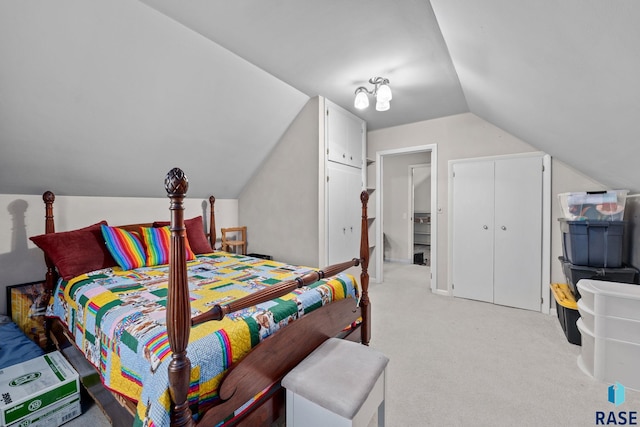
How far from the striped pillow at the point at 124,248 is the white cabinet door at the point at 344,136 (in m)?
2.16

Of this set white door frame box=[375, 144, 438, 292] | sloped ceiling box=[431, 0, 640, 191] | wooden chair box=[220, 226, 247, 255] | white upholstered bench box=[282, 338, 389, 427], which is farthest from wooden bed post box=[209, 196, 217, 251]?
sloped ceiling box=[431, 0, 640, 191]

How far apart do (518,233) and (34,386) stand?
431 centimetres

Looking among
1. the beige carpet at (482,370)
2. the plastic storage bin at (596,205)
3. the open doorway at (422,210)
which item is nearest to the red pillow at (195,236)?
the beige carpet at (482,370)

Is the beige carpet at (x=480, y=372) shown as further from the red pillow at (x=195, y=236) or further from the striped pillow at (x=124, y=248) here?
the red pillow at (x=195, y=236)

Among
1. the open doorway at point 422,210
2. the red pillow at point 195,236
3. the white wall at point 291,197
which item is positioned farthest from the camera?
the open doorway at point 422,210

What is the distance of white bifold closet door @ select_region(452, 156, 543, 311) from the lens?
315 centimetres

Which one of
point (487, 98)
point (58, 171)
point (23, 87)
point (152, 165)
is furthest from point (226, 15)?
point (487, 98)

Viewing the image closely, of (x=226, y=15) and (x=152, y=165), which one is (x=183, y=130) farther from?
(x=226, y=15)

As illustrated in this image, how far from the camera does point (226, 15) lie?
1.84 m

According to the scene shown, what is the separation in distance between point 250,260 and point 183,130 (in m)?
1.43

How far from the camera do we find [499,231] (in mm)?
3334

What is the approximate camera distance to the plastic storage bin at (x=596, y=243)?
237 centimetres

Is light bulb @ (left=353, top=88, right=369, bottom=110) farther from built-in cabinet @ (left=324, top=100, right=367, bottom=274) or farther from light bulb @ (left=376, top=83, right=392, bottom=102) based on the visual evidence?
built-in cabinet @ (left=324, top=100, right=367, bottom=274)

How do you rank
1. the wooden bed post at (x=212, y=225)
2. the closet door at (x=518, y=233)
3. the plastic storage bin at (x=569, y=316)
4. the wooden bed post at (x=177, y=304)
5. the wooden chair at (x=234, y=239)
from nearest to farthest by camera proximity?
the wooden bed post at (x=177, y=304) < the plastic storage bin at (x=569, y=316) < the closet door at (x=518, y=233) < the wooden bed post at (x=212, y=225) < the wooden chair at (x=234, y=239)
